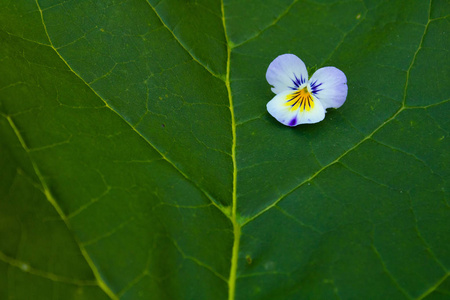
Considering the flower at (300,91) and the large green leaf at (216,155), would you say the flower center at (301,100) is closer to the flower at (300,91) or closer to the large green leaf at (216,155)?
the flower at (300,91)

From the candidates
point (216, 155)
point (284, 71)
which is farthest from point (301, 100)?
point (216, 155)

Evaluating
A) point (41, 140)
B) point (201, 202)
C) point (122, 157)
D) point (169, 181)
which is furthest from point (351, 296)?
point (41, 140)

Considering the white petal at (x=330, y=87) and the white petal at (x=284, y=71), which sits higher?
the white petal at (x=284, y=71)

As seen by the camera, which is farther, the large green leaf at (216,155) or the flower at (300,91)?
the flower at (300,91)

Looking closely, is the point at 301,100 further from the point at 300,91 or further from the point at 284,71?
the point at 284,71

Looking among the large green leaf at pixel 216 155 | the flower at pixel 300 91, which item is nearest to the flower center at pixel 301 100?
the flower at pixel 300 91

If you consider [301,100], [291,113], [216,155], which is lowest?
[216,155]

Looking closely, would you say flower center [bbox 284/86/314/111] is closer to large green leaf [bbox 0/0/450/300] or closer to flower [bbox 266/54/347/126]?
flower [bbox 266/54/347/126]
